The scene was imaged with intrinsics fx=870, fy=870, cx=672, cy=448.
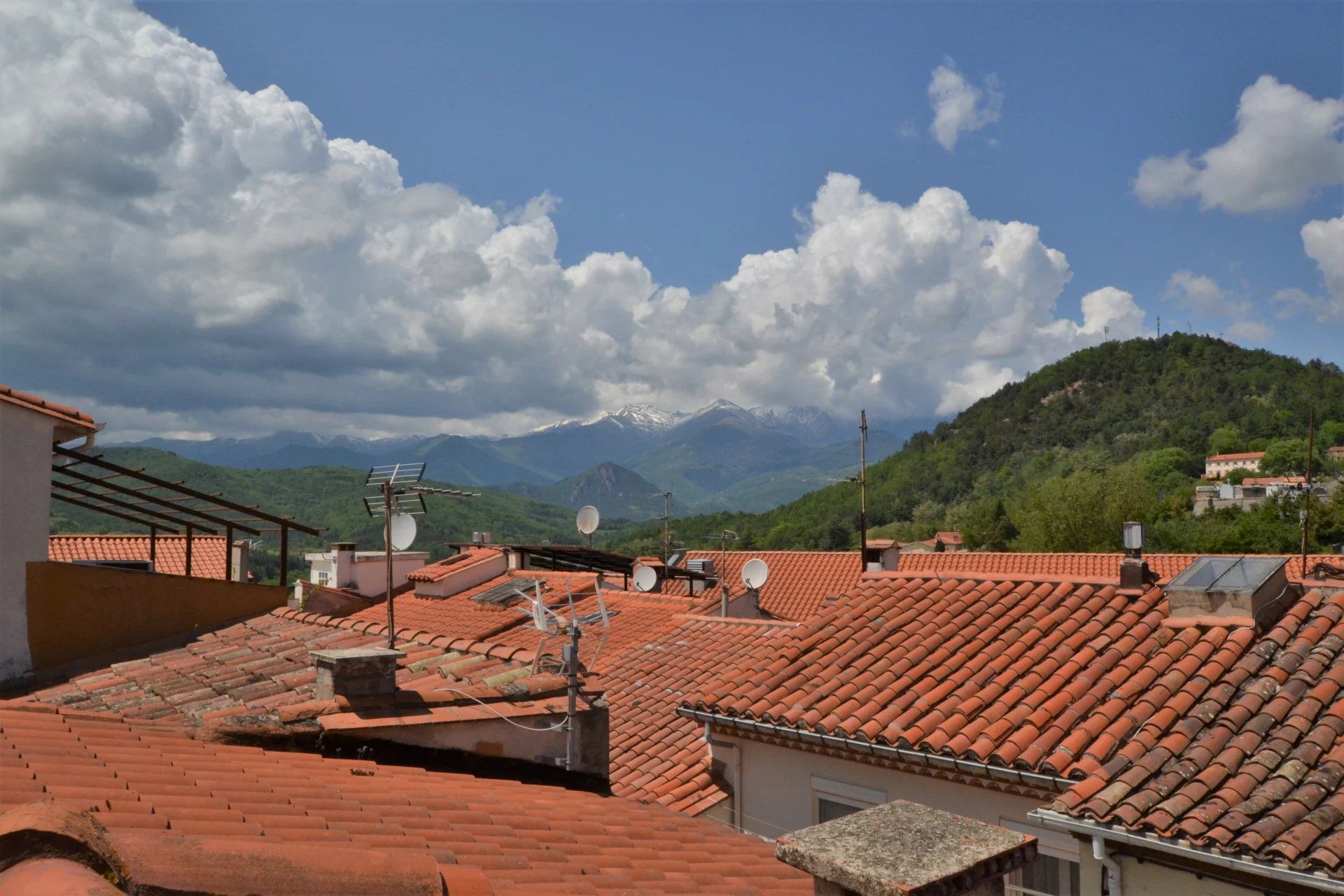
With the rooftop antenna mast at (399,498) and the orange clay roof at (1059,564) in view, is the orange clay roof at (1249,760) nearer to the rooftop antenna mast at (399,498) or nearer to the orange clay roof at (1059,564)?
the rooftop antenna mast at (399,498)

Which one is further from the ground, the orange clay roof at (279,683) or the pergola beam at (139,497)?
the pergola beam at (139,497)

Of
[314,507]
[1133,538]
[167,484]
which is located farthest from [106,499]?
[314,507]

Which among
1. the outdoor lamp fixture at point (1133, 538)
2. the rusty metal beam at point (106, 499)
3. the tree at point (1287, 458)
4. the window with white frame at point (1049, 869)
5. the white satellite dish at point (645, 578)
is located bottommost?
the window with white frame at point (1049, 869)

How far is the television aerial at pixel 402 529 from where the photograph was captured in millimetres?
11430

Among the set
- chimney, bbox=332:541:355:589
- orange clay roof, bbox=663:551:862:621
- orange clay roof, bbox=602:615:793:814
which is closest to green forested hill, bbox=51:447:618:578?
orange clay roof, bbox=663:551:862:621

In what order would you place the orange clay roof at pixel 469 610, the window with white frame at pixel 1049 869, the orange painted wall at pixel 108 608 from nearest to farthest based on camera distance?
the window with white frame at pixel 1049 869, the orange painted wall at pixel 108 608, the orange clay roof at pixel 469 610

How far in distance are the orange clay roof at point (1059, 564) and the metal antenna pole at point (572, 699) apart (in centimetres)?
2369

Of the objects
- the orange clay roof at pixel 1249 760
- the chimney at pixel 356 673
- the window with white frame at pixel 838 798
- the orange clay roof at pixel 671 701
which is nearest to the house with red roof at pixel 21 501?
the chimney at pixel 356 673

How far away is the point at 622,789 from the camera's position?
422 inches

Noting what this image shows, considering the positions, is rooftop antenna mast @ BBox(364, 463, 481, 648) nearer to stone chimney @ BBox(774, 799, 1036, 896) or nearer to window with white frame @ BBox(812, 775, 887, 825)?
window with white frame @ BBox(812, 775, 887, 825)

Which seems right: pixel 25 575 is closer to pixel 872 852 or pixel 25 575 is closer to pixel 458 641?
pixel 458 641

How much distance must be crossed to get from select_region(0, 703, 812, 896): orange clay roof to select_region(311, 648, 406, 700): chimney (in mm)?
651

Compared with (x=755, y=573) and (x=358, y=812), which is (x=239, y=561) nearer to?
(x=755, y=573)

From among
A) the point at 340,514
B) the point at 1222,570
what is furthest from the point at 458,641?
the point at 340,514
